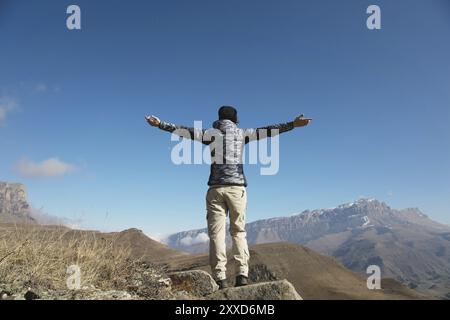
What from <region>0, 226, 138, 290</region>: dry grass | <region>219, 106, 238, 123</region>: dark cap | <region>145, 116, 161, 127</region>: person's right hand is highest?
<region>219, 106, 238, 123</region>: dark cap

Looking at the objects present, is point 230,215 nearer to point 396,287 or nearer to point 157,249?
point 396,287

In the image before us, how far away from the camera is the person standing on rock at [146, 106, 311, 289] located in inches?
248

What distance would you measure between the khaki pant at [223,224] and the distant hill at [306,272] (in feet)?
92.4

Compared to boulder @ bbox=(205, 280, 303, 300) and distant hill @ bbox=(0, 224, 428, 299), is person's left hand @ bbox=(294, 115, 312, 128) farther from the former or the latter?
distant hill @ bbox=(0, 224, 428, 299)

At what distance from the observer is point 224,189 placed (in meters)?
6.46

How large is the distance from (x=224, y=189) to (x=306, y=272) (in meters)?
39.1

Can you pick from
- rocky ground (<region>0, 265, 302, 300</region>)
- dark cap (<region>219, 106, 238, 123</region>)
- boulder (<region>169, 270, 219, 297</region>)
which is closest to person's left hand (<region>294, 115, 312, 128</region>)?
dark cap (<region>219, 106, 238, 123</region>)

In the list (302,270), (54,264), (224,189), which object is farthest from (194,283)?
(302,270)

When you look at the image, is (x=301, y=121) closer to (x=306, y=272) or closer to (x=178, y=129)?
(x=178, y=129)

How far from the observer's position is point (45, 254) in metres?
7.03

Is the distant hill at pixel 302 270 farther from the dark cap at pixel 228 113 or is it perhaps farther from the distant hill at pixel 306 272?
the dark cap at pixel 228 113

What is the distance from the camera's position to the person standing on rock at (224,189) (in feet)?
20.6

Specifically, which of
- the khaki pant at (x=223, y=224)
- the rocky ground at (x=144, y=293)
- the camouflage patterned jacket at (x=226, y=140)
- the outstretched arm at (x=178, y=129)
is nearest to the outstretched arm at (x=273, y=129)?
the camouflage patterned jacket at (x=226, y=140)

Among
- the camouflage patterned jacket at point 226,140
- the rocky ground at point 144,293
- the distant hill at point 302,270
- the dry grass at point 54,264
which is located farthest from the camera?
the distant hill at point 302,270
